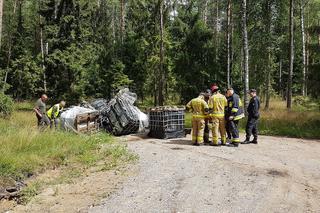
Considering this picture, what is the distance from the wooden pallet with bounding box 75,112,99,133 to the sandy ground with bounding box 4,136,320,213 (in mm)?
3927

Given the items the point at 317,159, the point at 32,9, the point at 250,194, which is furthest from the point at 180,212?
the point at 32,9

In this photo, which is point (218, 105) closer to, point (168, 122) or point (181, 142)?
point (181, 142)

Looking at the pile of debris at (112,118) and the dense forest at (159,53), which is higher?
the dense forest at (159,53)

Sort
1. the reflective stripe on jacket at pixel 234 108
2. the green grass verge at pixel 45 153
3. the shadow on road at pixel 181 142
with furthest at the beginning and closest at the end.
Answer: the shadow on road at pixel 181 142 → the reflective stripe on jacket at pixel 234 108 → the green grass verge at pixel 45 153

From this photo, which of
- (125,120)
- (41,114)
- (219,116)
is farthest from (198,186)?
(41,114)

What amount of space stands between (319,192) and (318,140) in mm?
8188

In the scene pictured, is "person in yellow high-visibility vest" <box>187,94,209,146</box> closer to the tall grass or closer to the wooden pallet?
the tall grass

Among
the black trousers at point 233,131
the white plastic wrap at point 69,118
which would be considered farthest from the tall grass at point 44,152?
the black trousers at point 233,131

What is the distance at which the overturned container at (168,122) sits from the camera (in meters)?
16.1

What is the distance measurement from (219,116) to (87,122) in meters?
5.31

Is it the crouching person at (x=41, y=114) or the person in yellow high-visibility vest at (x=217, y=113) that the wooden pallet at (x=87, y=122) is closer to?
the crouching person at (x=41, y=114)

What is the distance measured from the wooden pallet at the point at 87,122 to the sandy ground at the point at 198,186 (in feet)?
12.9

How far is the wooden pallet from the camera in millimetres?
15844

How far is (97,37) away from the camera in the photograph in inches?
1689
